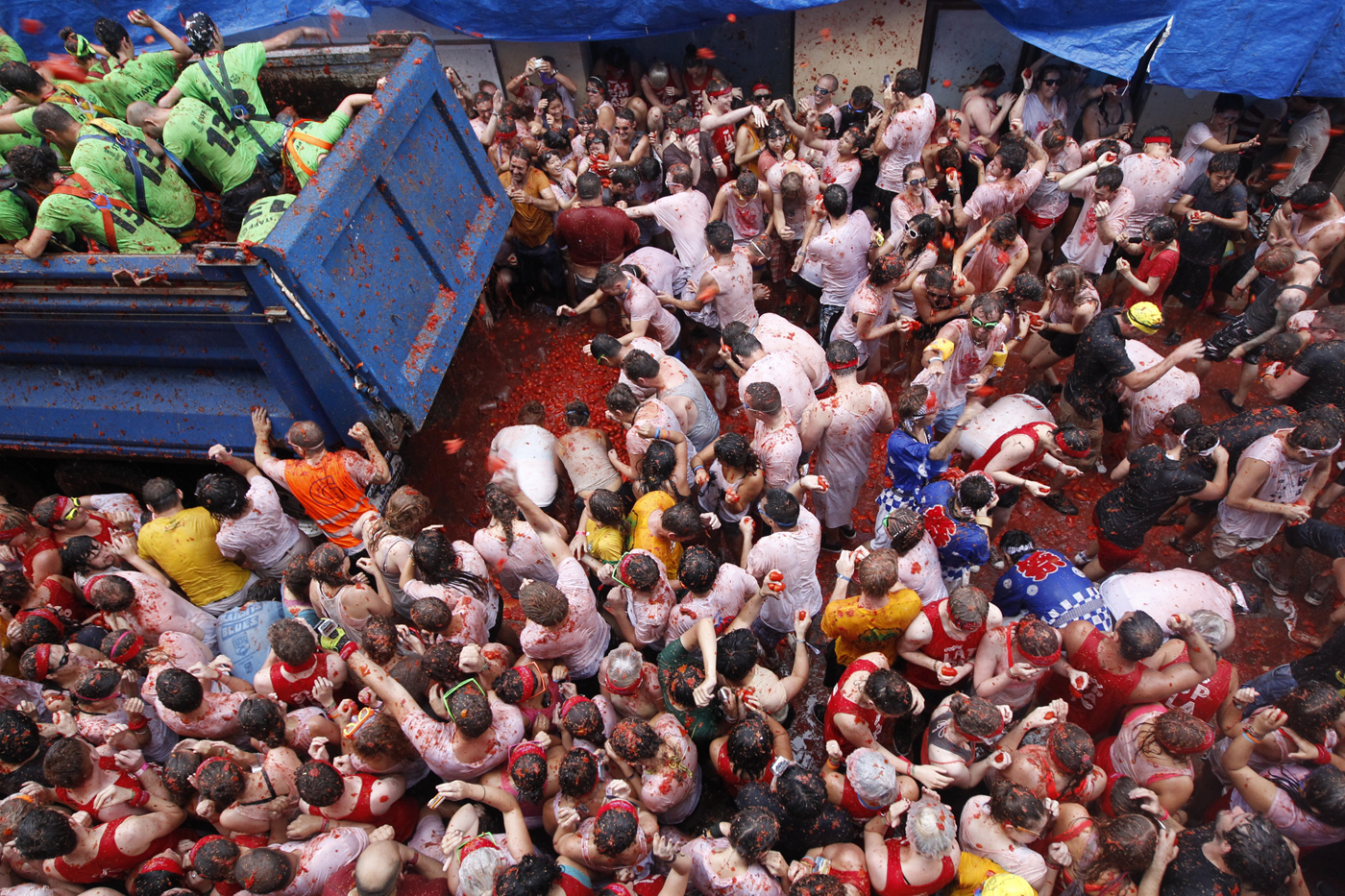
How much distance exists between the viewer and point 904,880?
10.2ft

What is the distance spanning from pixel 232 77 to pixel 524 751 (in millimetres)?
5411

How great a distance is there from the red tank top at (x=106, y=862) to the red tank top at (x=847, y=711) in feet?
11.5

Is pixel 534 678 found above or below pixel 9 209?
below

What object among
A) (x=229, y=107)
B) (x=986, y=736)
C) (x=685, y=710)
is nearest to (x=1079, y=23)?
(x=986, y=736)

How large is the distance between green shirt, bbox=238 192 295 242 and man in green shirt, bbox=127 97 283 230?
73 cm

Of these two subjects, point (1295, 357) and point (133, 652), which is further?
point (1295, 357)

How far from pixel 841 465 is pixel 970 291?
2176mm

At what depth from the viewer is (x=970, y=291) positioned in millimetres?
6133

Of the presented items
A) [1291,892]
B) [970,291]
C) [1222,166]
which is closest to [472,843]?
[1291,892]

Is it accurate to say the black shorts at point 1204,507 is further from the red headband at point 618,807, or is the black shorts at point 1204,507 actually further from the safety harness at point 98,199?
the safety harness at point 98,199

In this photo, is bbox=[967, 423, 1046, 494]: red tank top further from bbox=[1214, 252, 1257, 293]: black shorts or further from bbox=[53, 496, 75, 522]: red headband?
bbox=[53, 496, 75, 522]: red headband

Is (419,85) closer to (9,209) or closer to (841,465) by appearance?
(9,209)

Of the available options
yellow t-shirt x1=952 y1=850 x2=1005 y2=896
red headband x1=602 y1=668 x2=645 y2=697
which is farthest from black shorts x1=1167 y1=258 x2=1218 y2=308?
red headband x1=602 y1=668 x2=645 y2=697

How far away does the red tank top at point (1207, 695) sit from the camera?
12.5 feet
